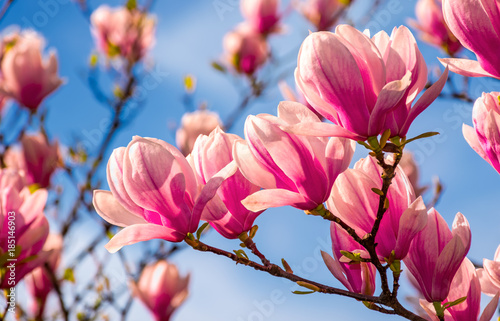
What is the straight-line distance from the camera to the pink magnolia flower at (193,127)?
3316mm

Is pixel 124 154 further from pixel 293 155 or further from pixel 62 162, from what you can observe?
pixel 62 162

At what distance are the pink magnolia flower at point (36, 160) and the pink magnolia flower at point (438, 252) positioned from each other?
239 centimetres

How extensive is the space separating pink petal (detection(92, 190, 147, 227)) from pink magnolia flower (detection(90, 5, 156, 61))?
92.0 inches

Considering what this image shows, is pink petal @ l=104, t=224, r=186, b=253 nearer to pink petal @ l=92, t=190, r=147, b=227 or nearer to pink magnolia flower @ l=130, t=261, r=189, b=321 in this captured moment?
pink petal @ l=92, t=190, r=147, b=227

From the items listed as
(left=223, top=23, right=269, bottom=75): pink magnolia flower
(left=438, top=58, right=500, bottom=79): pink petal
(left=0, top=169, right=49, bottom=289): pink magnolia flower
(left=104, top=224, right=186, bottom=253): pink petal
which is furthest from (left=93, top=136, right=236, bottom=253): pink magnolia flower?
(left=223, top=23, right=269, bottom=75): pink magnolia flower

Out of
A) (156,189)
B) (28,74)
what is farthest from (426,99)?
(28,74)

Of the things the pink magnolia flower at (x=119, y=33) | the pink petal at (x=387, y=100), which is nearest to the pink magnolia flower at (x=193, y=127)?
the pink magnolia flower at (x=119, y=33)

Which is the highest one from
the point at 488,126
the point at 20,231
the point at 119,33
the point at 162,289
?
the point at 488,126

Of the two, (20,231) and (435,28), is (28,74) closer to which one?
(20,231)

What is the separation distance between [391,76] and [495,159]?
0.29 meters

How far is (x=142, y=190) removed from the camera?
0.90 meters

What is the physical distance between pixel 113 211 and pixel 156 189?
153mm

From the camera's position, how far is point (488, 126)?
0.87 meters

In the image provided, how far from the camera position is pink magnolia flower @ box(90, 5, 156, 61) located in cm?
333
